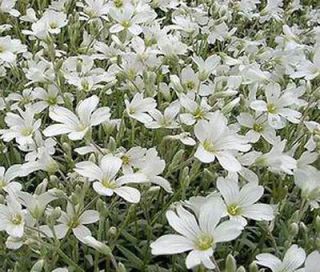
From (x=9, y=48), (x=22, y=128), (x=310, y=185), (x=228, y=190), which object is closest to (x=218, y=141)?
(x=228, y=190)

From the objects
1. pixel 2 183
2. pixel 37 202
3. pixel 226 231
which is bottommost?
pixel 2 183

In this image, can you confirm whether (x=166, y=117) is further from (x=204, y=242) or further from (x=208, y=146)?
(x=204, y=242)

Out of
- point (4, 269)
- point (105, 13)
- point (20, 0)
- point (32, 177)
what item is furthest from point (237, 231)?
point (20, 0)

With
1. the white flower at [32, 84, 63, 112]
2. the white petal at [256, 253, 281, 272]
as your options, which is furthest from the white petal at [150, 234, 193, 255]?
the white flower at [32, 84, 63, 112]

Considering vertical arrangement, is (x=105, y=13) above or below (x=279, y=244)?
above

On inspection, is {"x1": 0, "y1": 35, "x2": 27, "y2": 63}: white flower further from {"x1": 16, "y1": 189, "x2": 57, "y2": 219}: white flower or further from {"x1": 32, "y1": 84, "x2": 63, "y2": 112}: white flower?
{"x1": 16, "y1": 189, "x2": 57, "y2": 219}: white flower

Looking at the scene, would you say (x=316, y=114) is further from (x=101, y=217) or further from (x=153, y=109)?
(x=101, y=217)
